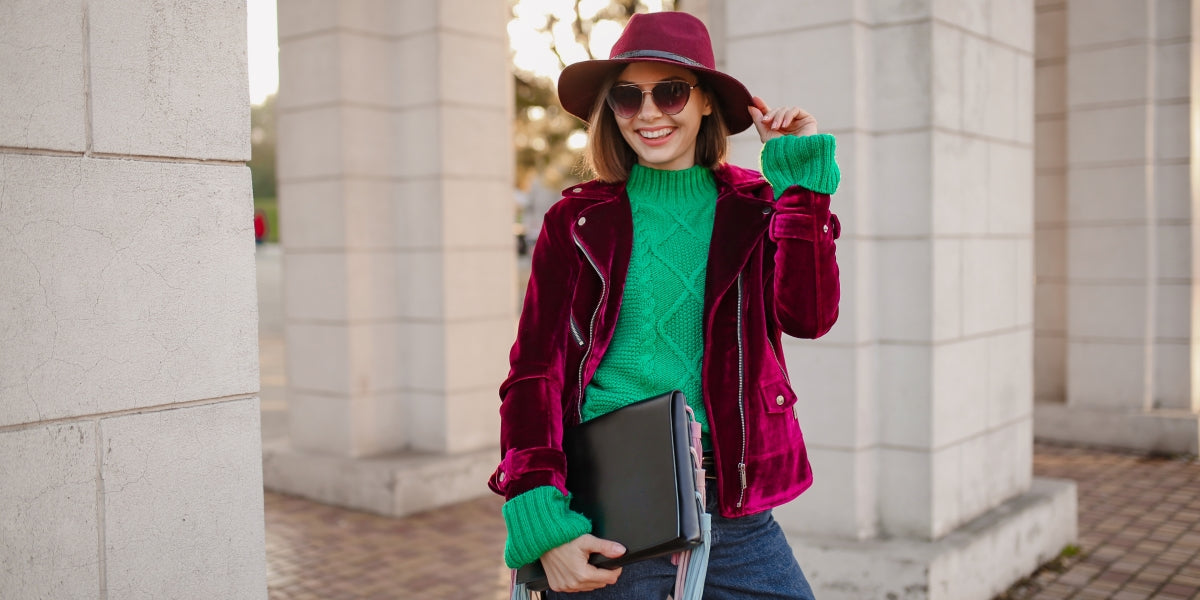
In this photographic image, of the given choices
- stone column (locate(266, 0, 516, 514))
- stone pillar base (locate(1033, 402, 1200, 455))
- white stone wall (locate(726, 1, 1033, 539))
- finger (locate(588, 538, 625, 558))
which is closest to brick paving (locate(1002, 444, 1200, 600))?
stone pillar base (locate(1033, 402, 1200, 455))

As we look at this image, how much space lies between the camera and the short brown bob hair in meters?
2.45

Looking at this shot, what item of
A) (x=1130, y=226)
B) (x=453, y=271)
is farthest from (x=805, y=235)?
(x=1130, y=226)

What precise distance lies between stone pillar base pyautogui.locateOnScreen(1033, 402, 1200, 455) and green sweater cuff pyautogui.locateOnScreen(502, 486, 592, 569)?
724cm

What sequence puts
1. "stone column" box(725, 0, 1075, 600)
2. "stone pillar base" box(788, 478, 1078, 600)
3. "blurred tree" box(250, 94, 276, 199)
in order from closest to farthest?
"stone pillar base" box(788, 478, 1078, 600) → "stone column" box(725, 0, 1075, 600) → "blurred tree" box(250, 94, 276, 199)

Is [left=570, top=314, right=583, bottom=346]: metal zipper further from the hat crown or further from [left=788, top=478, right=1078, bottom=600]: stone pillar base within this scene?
[left=788, top=478, right=1078, bottom=600]: stone pillar base

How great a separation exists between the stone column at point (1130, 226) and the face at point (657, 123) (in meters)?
6.91

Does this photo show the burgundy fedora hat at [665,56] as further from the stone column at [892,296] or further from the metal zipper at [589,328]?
the stone column at [892,296]

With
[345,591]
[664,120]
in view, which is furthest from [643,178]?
[345,591]

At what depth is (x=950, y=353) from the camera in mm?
4559

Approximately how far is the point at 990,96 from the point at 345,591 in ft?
12.8

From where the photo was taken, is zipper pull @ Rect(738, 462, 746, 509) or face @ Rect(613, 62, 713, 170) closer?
zipper pull @ Rect(738, 462, 746, 509)

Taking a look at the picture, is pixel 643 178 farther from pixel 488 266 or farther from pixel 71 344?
pixel 488 266

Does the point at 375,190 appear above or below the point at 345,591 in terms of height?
above

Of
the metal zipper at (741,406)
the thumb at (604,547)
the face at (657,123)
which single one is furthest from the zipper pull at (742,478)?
the face at (657,123)
